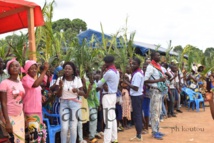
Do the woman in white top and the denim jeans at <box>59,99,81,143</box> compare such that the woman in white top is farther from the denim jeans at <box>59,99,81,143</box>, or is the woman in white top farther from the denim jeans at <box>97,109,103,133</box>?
the denim jeans at <box>97,109,103,133</box>

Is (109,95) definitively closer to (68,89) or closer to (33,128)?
(68,89)

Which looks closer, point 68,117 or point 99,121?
point 68,117

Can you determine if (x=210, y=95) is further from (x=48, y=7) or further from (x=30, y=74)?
(x=48, y=7)

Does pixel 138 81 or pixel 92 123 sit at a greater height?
pixel 138 81

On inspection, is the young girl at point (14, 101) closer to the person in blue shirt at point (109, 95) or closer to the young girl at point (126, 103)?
the person in blue shirt at point (109, 95)

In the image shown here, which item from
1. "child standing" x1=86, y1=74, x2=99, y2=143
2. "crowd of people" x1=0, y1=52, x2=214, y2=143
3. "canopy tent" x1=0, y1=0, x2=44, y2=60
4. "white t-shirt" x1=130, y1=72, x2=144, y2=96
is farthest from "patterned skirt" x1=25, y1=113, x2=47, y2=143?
"white t-shirt" x1=130, y1=72, x2=144, y2=96

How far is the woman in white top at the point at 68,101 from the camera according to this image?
505cm

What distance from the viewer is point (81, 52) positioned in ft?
19.9

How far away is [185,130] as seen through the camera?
7590mm

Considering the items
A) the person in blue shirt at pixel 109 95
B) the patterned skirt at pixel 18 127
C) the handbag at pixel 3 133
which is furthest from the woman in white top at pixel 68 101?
the handbag at pixel 3 133

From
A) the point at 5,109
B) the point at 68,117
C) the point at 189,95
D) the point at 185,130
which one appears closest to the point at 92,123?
the point at 68,117

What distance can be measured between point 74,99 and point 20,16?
2.08m

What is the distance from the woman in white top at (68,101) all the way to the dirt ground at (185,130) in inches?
60.9

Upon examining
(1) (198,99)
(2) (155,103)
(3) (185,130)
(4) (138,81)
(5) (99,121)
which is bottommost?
(3) (185,130)
